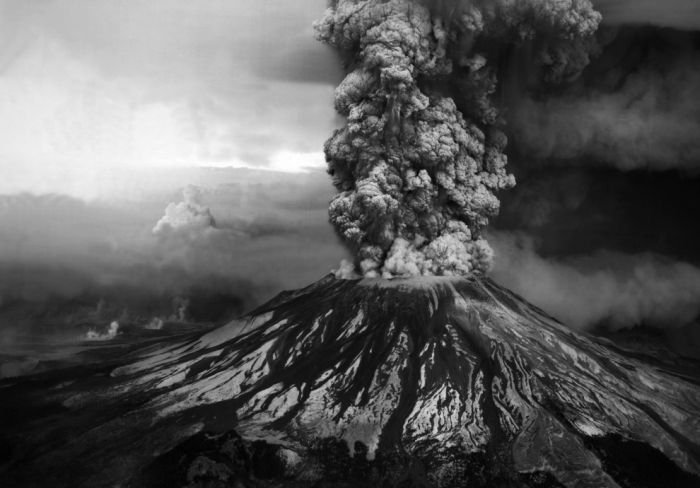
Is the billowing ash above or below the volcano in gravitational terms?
above

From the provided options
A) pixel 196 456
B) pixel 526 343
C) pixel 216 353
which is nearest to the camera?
pixel 196 456

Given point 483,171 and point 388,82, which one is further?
point 483,171

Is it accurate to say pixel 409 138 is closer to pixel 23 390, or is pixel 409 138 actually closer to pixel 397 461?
pixel 397 461

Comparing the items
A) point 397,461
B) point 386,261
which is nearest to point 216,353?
point 386,261

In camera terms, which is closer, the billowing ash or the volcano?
→ the volcano

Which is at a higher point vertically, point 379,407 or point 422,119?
point 422,119
